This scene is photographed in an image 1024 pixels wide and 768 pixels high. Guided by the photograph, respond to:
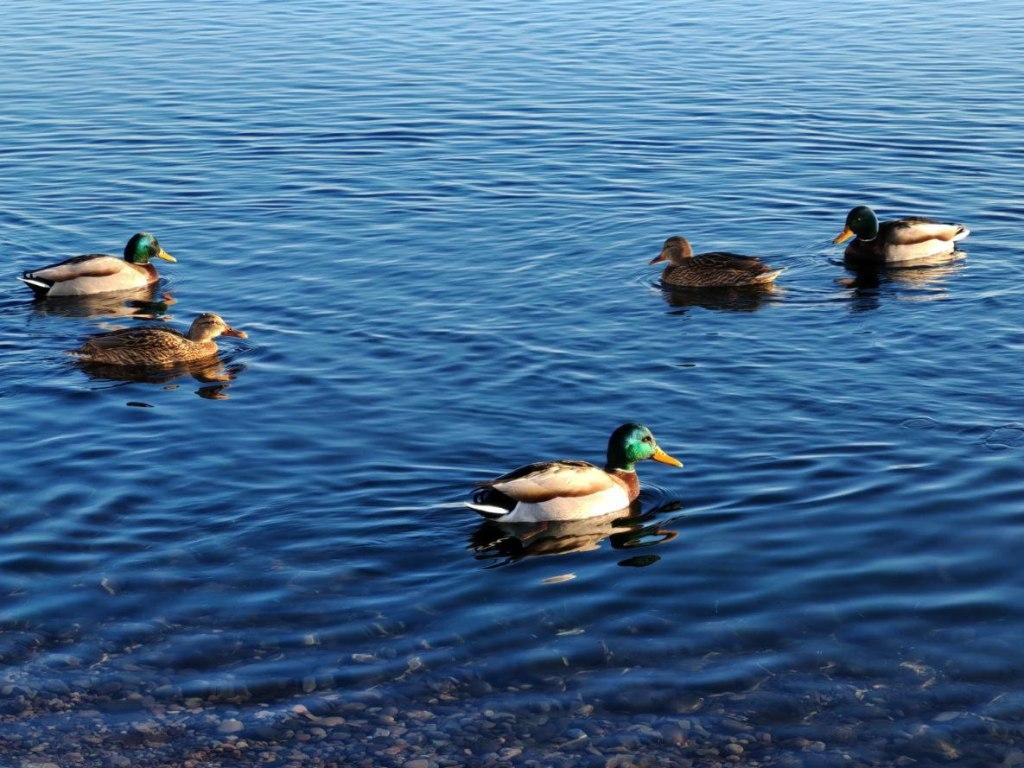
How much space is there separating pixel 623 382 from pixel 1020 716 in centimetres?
686

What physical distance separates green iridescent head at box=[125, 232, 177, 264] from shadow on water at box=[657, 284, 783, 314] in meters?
6.33

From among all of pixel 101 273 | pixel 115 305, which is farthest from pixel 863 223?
pixel 101 273

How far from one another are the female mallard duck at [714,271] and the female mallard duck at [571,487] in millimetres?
6237

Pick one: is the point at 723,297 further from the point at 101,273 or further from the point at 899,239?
the point at 101,273

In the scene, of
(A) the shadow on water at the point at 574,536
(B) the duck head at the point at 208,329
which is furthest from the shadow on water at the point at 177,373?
(A) the shadow on water at the point at 574,536

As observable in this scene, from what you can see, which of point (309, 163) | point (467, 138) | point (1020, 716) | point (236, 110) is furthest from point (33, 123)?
point (1020, 716)

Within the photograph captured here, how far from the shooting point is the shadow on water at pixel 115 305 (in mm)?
19500

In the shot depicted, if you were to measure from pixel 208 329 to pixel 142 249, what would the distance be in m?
3.52

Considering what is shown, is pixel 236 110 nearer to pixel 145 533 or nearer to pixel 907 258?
pixel 907 258

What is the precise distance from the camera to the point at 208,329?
1752 centimetres

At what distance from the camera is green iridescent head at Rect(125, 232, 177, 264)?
20.5 meters

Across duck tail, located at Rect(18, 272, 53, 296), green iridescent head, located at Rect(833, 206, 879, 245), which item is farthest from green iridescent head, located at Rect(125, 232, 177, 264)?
green iridescent head, located at Rect(833, 206, 879, 245)

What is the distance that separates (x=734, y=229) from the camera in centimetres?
2189

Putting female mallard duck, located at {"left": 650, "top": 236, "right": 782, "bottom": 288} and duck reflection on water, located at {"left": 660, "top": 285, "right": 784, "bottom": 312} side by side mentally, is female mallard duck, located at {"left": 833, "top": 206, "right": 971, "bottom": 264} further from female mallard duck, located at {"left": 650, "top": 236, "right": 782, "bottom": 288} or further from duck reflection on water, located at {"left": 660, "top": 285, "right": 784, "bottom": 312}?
duck reflection on water, located at {"left": 660, "top": 285, "right": 784, "bottom": 312}
